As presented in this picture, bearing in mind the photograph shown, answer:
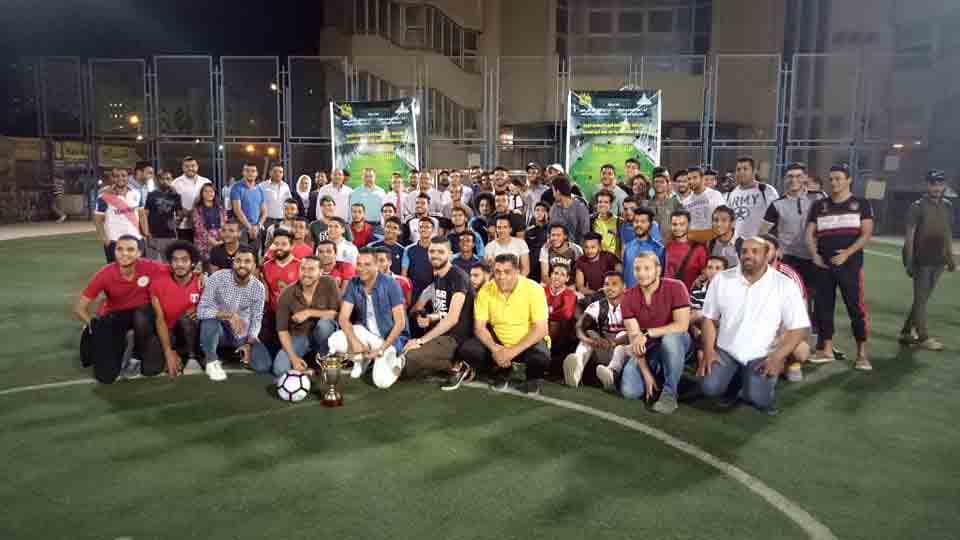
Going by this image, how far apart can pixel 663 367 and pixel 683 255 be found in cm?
182

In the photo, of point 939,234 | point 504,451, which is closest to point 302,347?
point 504,451

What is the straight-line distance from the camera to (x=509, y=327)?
21.2ft

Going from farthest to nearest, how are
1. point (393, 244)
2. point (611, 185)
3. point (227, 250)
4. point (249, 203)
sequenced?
point (249, 203), point (611, 185), point (393, 244), point (227, 250)

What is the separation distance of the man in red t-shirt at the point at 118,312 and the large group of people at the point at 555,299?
15mm

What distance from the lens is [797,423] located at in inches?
221

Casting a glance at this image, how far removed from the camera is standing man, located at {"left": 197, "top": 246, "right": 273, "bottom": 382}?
6867mm

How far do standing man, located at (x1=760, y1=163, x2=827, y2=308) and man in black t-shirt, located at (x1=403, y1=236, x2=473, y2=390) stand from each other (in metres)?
3.49

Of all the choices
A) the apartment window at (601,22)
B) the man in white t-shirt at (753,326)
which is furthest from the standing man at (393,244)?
the apartment window at (601,22)

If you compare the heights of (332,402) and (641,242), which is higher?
(641,242)

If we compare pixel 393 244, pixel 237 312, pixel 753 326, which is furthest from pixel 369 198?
pixel 753 326

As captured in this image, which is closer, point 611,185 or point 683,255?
point 683,255

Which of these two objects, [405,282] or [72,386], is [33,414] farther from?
[405,282]

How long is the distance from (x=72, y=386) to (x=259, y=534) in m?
3.67

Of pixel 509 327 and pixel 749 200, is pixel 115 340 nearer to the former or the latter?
pixel 509 327
